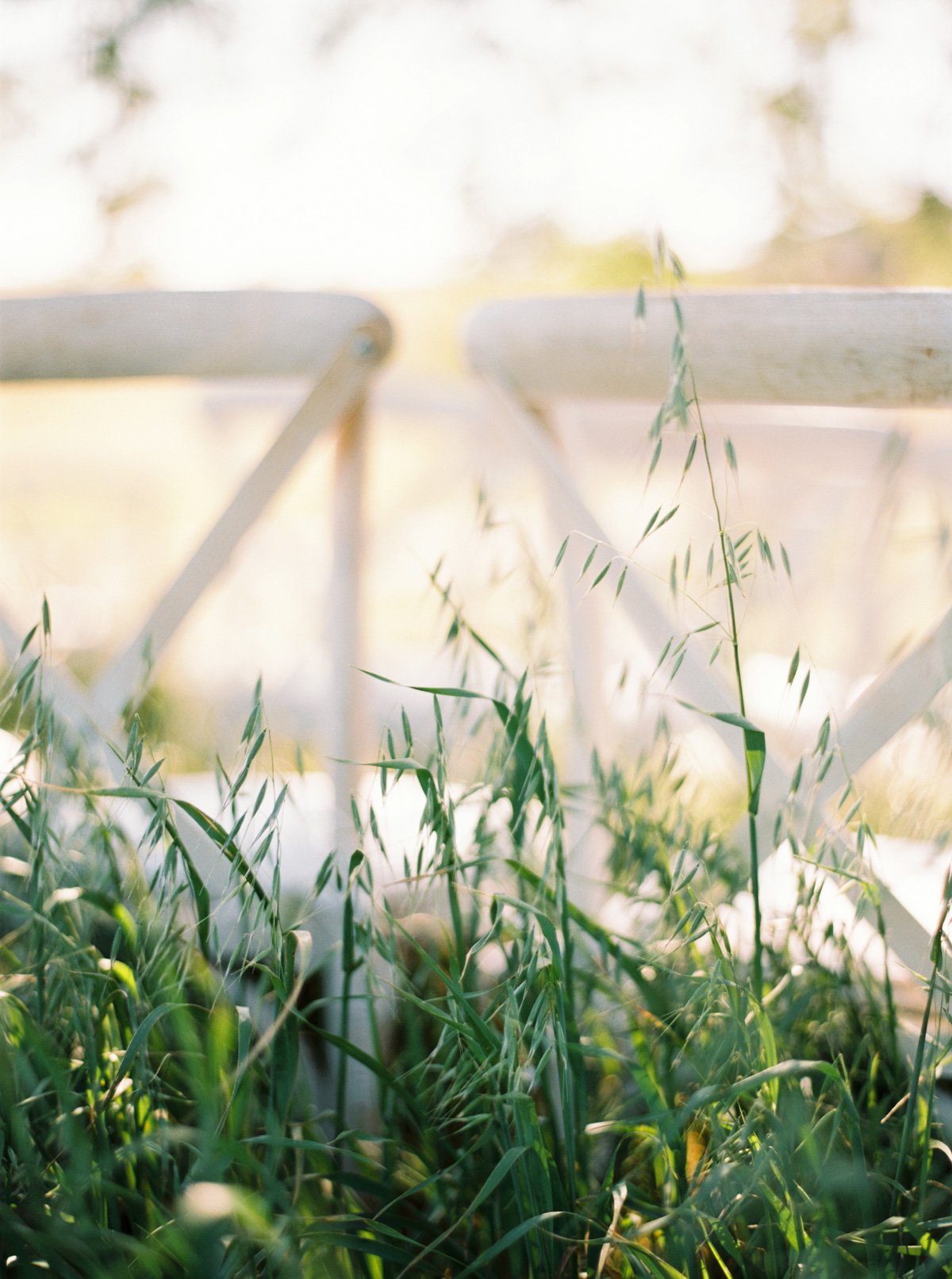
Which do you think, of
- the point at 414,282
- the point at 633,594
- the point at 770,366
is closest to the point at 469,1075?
the point at 633,594

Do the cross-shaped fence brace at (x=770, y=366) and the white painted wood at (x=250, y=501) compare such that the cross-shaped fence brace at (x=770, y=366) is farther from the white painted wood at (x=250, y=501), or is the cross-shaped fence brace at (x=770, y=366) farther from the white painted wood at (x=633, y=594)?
the white painted wood at (x=250, y=501)

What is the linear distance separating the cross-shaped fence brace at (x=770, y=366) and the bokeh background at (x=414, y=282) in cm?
4

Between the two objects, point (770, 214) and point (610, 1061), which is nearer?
point (610, 1061)

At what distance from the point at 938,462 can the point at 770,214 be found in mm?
2096

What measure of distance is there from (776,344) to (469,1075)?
0.45m

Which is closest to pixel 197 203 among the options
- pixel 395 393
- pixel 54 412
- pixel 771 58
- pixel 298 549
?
pixel 395 393

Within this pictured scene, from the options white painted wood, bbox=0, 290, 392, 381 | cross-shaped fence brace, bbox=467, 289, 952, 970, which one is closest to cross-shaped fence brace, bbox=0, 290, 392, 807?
white painted wood, bbox=0, 290, 392, 381

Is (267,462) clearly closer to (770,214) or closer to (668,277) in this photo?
(668,277)

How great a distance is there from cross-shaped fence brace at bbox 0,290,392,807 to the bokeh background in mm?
30

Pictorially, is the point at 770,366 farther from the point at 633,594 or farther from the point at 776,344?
the point at 633,594

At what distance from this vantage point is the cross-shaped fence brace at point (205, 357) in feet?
2.04

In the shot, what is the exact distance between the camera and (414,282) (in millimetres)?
2736

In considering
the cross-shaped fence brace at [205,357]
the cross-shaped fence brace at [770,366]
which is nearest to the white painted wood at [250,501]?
the cross-shaped fence brace at [205,357]

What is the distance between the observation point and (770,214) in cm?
A: 313
